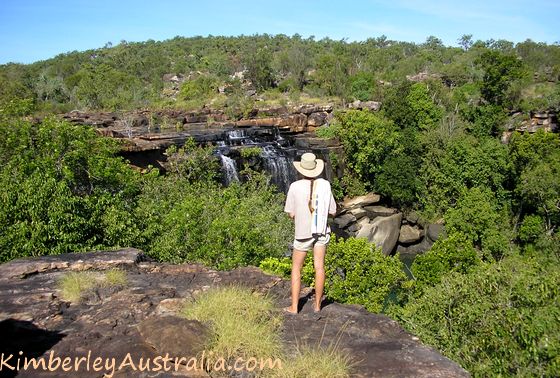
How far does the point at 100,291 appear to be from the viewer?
6.49 metres

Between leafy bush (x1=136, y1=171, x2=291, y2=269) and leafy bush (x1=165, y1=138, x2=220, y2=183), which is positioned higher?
leafy bush (x1=165, y1=138, x2=220, y2=183)

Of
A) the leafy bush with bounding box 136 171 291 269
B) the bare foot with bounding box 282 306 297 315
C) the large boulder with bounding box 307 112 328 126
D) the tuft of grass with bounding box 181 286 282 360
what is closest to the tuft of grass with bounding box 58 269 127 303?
the tuft of grass with bounding box 181 286 282 360

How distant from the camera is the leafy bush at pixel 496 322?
7718 millimetres

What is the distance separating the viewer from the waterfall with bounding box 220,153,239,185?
1166 inches

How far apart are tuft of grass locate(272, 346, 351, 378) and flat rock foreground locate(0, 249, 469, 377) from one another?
235mm

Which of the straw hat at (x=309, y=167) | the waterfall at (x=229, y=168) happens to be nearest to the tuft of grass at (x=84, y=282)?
the straw hat at (x=309, y=167)

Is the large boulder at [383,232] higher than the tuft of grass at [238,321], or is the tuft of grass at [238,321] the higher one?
the tuft of grass at [238,321]

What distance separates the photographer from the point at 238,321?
501 centimetres

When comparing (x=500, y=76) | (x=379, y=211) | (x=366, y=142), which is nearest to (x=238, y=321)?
(x=379, y=211)

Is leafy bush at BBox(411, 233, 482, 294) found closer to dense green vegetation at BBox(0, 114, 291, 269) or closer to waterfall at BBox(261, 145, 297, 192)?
dense green vegetation at BBox(0, 114, 291, 269)

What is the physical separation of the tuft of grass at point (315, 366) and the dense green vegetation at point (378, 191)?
4.81 meters

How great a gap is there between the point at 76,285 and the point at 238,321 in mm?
2828

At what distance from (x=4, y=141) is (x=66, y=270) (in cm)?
981

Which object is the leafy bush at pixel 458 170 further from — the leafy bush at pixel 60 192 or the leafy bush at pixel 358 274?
the leafy bush at pixel 60 192
